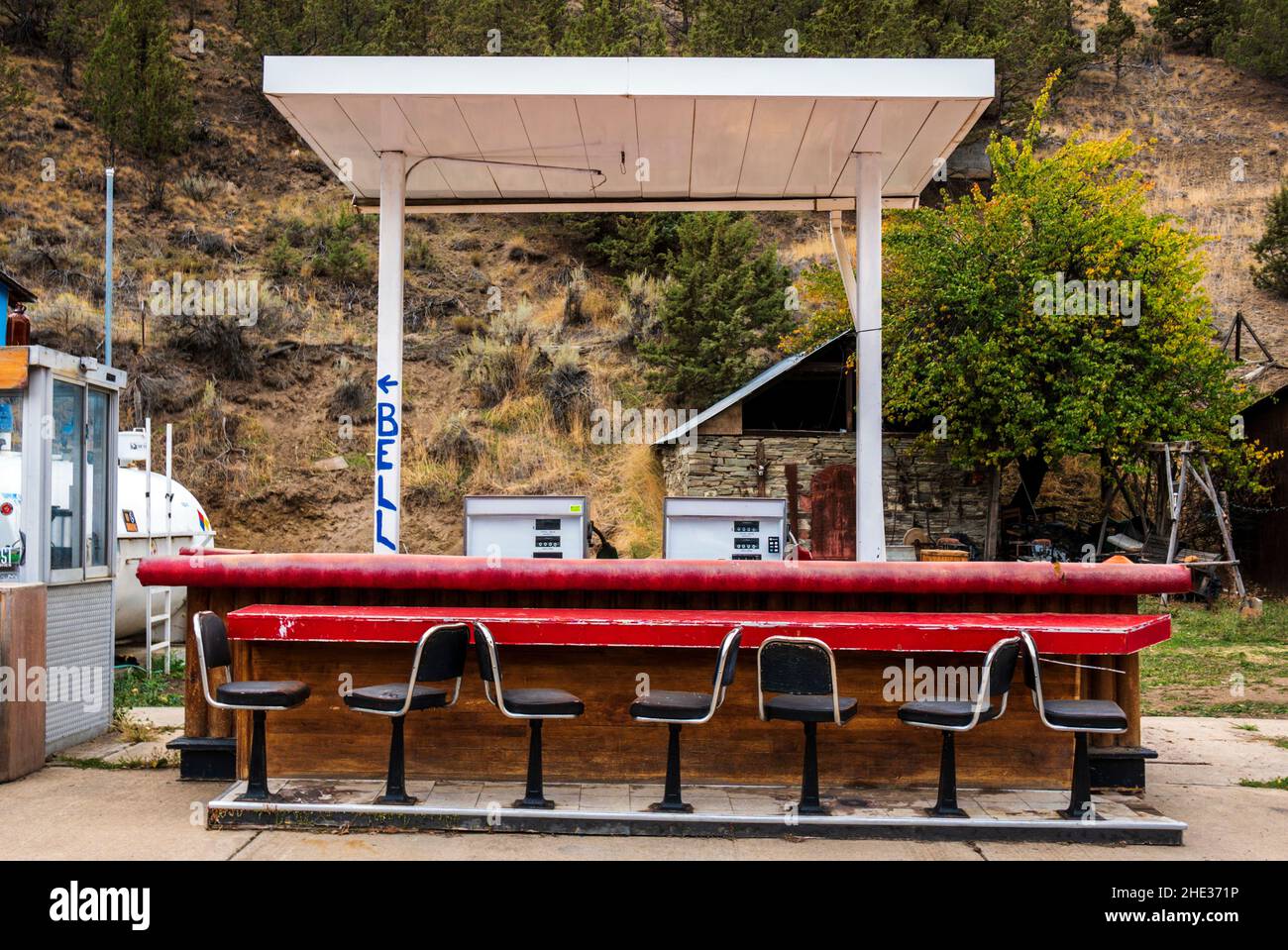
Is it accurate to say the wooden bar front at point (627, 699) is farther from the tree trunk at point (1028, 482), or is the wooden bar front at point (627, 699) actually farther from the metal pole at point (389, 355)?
the tree trunk at point (1028, 482)

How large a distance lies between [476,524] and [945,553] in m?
3.74

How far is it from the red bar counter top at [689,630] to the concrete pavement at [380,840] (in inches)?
42.7

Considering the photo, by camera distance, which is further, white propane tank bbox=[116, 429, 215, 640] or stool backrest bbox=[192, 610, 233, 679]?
white propane tank bbox=[116, 429, 215, 640]

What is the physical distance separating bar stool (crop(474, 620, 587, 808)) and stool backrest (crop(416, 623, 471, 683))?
0.09 metres

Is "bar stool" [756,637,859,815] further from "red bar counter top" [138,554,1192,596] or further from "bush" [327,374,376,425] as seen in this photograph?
"bush" [327,374,376,425]

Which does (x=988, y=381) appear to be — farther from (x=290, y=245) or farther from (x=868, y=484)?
(x=290, y=245)

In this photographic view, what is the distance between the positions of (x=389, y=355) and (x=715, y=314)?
65.0 feet

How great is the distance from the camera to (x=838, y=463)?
2331cm

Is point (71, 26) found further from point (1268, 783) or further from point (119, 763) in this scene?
point (1268, 783)

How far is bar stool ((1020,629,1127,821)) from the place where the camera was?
20.8 feet

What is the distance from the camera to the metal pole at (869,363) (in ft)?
28.6

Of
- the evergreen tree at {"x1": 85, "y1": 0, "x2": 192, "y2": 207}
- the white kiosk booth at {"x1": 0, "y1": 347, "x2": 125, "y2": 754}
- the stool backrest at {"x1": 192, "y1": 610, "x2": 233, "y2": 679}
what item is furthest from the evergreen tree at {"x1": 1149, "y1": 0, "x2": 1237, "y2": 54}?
the stool backrest at {"x1": 192, "y1": 610, "x2": 233, "y2": 679}

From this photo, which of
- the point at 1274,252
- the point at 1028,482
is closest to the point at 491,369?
the point at 1028,482

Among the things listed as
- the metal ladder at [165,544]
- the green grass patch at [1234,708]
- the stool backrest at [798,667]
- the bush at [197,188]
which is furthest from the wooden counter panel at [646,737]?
the bush at [197,188]
